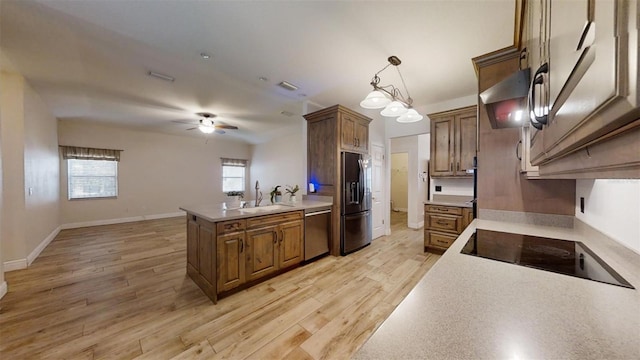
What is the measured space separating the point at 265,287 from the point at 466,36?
3521mm

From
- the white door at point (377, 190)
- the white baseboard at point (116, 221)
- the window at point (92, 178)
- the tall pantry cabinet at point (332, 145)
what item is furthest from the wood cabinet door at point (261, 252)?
the window at point (92, 178)

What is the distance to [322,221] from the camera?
140 inches

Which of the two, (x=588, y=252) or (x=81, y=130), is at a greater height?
(x=81, y=130)

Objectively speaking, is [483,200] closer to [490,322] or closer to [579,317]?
[579,317]

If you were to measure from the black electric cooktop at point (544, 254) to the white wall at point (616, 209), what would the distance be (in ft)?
0.46

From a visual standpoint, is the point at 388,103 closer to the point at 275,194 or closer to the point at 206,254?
the point at 275,194

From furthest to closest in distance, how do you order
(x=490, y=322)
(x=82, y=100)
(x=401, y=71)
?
1. (x=82, y=100)
2. (x=401, y=71)
3. (x=490, y=322)

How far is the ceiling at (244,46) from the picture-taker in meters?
1.96

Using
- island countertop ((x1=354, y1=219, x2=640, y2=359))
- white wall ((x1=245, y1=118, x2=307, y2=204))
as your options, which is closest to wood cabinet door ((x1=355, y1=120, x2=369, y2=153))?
white wall ((x1=245, y1=118, x2=307, y2=204))

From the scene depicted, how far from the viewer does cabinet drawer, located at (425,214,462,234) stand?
351cm

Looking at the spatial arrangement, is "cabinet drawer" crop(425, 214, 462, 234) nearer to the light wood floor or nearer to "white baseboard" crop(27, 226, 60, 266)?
the light wood floor

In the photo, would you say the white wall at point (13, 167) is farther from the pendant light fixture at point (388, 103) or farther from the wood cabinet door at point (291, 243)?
the pendant light fixture at point (388, 103)

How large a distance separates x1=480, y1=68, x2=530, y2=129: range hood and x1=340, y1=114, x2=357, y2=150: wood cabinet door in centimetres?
235

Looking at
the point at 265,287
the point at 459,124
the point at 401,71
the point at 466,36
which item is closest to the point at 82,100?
the point at 265,287
